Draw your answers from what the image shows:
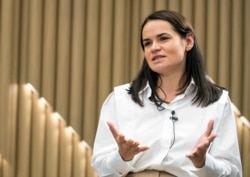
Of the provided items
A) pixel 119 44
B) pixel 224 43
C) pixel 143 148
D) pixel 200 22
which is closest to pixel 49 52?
pixel 119 44

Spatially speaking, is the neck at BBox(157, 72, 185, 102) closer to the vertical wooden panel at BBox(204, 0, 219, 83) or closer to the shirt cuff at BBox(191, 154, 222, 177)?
the shirt cuff at BBox(191, 154, 222, 177)

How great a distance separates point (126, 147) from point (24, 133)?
5.03 ft

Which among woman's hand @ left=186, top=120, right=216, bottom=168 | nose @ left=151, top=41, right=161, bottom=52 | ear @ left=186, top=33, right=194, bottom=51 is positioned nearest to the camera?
woman's hand @ left=186, top=120, right=216, bottom=168

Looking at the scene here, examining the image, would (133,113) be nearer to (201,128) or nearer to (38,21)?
(201,128)

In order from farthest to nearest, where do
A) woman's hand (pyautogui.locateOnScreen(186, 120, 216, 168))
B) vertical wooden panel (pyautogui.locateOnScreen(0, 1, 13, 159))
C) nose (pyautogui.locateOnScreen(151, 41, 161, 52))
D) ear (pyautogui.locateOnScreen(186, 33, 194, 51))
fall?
vertical wooden panel (pyautogui.locateOnScreen(0, 1, 13, 159)) < ear (pyautogui.locateOnScreen(186, 33, 194, 51)) < nose (pyautogui.locateOnScreen(151, 41, 161, 52)) < woman's hand (pyautogui.locateOnScreen(186, 120, 216, 168))

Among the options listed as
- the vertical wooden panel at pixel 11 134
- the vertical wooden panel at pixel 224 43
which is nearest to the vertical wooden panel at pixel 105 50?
the vertical wooden panel at pixel 11 134

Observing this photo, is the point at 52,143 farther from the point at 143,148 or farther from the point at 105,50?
the point at 143,148

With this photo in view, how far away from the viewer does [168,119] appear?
1.54 m

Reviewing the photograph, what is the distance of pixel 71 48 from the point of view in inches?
114

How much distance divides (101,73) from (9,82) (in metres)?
0.53

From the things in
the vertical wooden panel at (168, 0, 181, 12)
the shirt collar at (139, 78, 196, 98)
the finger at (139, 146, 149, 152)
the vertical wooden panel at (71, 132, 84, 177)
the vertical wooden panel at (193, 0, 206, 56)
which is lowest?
the vertical wooden panel at (71, 132, 84, 177)

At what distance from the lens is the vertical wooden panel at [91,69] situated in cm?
283

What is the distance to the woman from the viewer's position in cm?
147

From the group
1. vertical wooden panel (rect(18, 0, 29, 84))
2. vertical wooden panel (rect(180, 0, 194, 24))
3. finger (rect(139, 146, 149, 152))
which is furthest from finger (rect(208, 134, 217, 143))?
vertical wooden panel (rect(18, 0, 29, 84))
